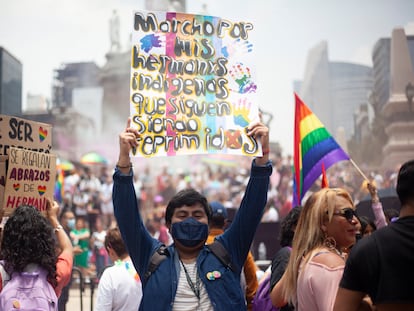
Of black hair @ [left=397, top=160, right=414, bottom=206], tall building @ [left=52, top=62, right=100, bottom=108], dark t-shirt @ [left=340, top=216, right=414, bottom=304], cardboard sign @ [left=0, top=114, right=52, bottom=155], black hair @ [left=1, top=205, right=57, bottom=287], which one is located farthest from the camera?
tall building @ [left=52, top=62, right=100, bottom=108]

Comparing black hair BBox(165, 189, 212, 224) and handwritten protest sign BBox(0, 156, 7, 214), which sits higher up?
handwritten protest sign BBox(0, 156, 7, 214)

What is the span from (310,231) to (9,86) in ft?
102

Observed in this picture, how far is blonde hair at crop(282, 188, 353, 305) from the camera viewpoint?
11.2 ft

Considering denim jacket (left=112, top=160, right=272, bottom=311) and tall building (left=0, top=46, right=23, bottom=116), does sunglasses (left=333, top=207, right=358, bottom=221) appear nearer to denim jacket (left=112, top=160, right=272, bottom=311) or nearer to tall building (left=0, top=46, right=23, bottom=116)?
denim jacket (left=112, top=160, right=272, bottom=311)

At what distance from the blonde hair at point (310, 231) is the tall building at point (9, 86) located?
2961cm

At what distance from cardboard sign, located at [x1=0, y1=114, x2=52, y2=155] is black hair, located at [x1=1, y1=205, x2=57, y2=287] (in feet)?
3.32

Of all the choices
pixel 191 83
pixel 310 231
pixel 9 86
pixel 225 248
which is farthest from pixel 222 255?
pixel 9 86

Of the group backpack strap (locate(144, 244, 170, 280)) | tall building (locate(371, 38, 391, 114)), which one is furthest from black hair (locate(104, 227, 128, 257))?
tall building (locate(371, 38, 391, 114))

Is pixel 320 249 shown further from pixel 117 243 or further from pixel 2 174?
pixel 2 174

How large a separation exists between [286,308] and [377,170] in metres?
24.4

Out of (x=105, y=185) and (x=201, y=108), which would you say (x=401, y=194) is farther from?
(x=105, y=185)

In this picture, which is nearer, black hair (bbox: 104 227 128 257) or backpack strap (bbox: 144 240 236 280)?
backpack strap (bbox: 144 240 236 280)

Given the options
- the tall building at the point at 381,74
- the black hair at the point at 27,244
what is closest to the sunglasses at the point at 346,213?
the black hair at the point at 27,244

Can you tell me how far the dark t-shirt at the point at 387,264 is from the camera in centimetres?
247
